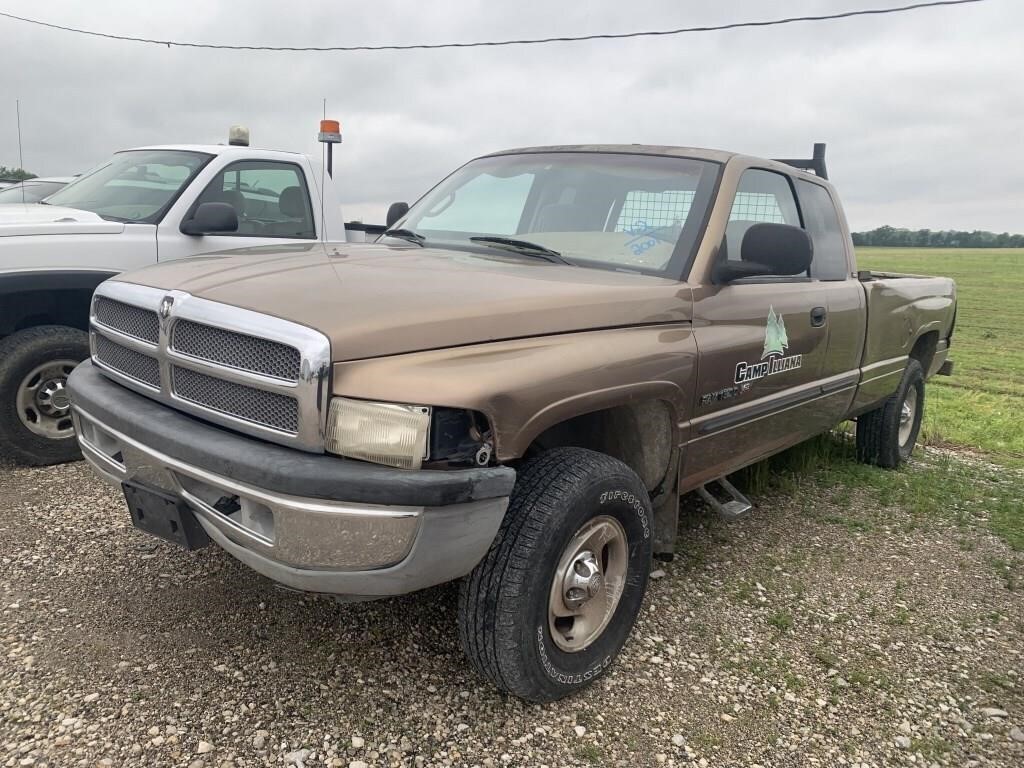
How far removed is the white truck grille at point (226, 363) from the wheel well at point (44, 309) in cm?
222

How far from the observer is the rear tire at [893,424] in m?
5.46

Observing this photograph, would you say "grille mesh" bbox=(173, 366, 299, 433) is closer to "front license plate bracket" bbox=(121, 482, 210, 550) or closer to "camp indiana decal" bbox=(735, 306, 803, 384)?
"front license plate bracket" bbox=(121, 482, 210, 550)

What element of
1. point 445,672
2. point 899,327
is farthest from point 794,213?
point 445,672

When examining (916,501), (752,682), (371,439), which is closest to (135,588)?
(371,439)

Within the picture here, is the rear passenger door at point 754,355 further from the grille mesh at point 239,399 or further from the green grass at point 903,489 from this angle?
the grille mesh at point 239,399

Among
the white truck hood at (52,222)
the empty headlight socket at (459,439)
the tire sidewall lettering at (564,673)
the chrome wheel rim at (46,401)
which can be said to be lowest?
the tire sidewall lettering at (564,673)

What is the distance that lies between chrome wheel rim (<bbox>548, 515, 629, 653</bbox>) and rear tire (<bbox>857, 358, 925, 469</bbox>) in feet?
10.5

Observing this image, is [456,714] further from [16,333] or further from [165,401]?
[16,333]

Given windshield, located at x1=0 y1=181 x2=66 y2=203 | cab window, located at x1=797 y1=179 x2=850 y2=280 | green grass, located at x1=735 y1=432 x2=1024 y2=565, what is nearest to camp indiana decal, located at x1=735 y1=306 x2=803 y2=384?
cab window, located at x1=797 y1=179 x2=850 y2=280

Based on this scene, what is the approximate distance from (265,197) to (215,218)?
34.0 inches

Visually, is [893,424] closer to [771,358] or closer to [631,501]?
[771,358]

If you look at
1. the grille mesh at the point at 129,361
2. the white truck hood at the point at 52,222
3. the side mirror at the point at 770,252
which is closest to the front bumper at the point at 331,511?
the grille mesh at the point at 129,361

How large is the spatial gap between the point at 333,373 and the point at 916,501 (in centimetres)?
420

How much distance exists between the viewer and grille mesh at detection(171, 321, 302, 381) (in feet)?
7.09
